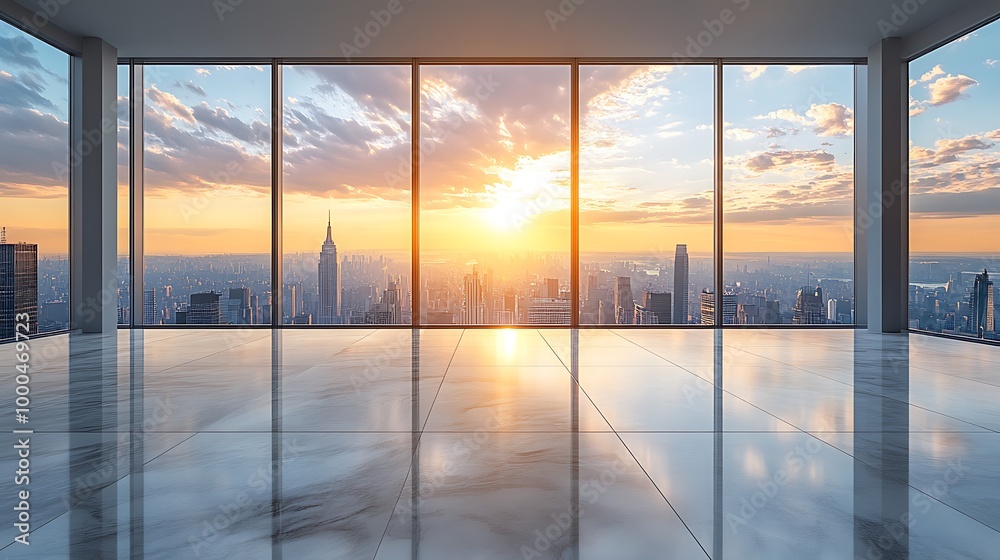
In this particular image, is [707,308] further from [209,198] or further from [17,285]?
[17,285]

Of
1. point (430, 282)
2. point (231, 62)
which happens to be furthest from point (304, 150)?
point (430, 282)

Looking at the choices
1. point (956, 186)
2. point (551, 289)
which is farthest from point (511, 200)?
point (956, 186)

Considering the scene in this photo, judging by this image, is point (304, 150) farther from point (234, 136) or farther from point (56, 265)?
point (56, 265)

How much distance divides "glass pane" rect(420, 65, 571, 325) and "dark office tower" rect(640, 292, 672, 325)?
1.07 m

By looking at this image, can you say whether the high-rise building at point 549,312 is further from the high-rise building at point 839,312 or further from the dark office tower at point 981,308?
the dark office tower at point 981,308

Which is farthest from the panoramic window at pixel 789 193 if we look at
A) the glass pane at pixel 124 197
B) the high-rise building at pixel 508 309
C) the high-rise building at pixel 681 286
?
the glass pane at pixel 124 197

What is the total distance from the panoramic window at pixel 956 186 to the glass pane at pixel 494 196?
4078mm

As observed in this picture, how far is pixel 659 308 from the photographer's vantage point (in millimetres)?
7258

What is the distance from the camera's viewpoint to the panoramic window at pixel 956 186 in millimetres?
5949

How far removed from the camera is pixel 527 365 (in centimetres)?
449

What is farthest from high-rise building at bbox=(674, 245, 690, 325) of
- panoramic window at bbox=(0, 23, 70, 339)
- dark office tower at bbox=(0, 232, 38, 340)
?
dark office tower at bbox=(0, 232, 38, 340)

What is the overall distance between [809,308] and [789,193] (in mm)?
1511

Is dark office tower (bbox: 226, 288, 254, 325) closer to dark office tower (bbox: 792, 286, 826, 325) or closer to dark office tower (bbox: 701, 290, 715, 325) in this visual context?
dark office tower (bbox: 701, 290, 715, 325)

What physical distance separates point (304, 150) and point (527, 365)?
15.1 feet
